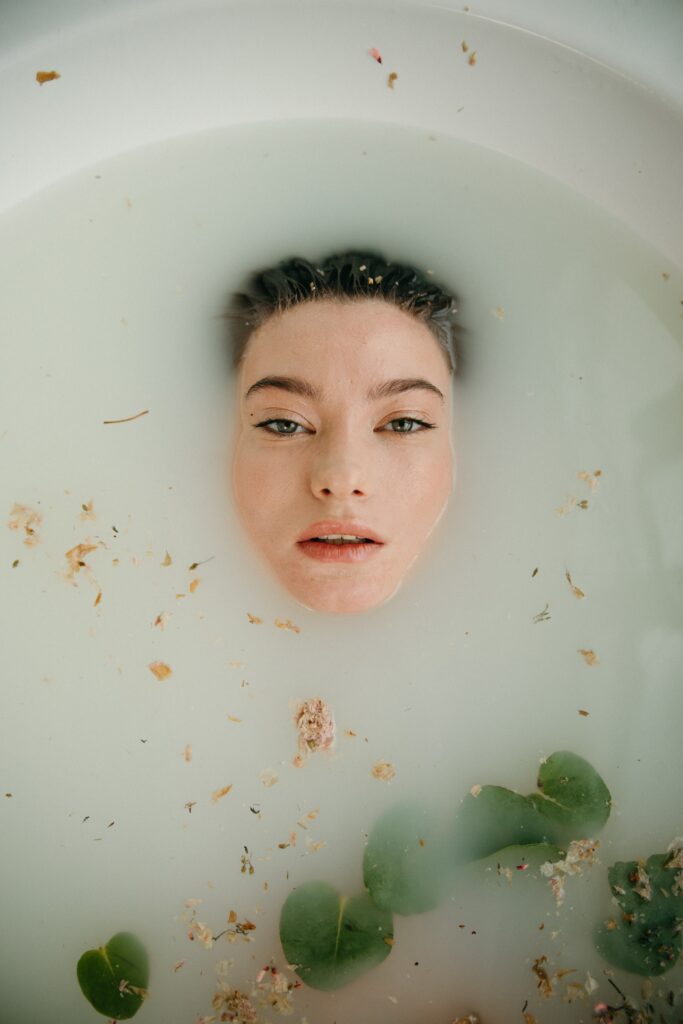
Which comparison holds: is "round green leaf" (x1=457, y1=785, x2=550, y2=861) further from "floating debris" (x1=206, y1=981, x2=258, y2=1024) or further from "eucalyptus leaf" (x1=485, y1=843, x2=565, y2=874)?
"floating debris" (x1=206, y1=981, x2=258, y2=1024)

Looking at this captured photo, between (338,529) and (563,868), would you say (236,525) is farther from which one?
(563,868)

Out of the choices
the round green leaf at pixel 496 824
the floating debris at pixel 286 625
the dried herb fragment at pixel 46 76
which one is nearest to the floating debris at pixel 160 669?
the floating debris at pixel 286 625

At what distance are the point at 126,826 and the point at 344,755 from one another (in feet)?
1.08

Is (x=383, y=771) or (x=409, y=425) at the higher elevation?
(x=409, y=425)

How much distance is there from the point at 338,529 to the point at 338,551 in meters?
0.03

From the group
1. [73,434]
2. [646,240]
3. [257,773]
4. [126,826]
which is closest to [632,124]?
[646,240]

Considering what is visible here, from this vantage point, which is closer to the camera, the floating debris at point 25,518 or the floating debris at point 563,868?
the floating debris at point 563,868

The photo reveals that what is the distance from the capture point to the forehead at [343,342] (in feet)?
3.80

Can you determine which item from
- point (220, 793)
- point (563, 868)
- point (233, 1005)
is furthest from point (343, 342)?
point (233, 1005)

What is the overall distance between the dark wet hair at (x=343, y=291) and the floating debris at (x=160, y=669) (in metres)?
0.47

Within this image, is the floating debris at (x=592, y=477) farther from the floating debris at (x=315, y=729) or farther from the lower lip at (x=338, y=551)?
the floating debris at (x=315, y=729)

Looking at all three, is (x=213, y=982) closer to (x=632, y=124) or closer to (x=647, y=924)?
(x=647, y=924)

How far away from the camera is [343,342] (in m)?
1.17

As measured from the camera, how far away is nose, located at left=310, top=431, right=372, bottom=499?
110cm
